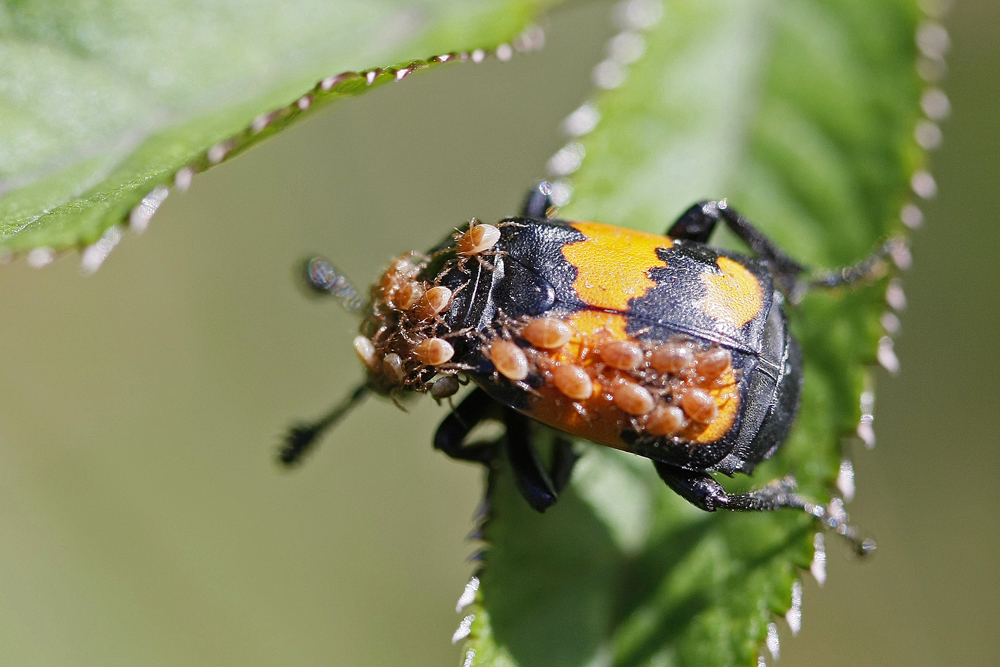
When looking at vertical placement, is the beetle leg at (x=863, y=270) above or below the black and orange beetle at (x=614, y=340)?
below

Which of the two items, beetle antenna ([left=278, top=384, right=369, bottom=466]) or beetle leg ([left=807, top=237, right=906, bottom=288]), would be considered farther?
beetle antenna ([left=278, top=384, right=369, bottom=466])

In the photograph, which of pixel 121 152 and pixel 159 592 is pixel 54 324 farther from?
pixel 121 152

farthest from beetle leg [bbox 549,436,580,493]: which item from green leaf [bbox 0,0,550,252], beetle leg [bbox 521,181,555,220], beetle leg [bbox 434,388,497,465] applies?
green leaf [bbox 0,0,550,252]

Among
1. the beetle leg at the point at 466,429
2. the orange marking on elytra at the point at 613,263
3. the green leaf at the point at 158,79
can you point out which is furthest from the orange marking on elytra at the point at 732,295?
the green leaf at the point at 158,79

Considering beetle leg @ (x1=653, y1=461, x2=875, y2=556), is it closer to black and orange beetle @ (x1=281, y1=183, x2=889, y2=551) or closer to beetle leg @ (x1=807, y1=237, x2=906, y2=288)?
black and orange beetle @ (x1=281, y1=183, x2=889, y2=551)

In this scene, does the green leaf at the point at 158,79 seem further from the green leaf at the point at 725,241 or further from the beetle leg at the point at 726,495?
the beetle leg at the point at 726,495

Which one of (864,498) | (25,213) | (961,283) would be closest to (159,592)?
(25,213)

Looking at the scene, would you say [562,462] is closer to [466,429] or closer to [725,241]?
[466,429]
